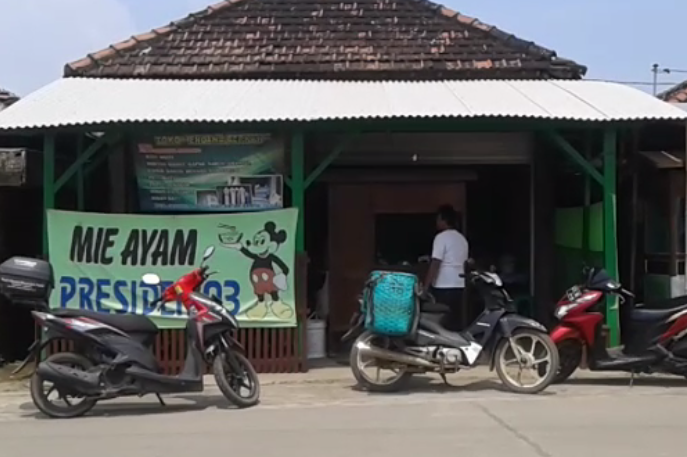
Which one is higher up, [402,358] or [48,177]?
[48,177]

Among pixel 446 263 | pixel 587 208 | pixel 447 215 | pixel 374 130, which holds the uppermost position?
pixel 374 130

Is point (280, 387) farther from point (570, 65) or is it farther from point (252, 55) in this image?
point (570, 65)

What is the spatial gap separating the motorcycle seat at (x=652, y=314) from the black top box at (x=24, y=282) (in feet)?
18.9

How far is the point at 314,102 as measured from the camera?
38.3ft

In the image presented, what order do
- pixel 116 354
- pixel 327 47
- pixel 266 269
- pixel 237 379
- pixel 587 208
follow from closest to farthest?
1. pixel 116 354
2. pixel 237 379
3. pixel 266 269
4. pixel 587 208
5. pixel 327 47

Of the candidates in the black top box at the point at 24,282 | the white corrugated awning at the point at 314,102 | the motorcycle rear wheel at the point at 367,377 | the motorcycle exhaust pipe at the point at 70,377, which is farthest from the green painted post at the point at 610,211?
the black top box at the point at 24,282

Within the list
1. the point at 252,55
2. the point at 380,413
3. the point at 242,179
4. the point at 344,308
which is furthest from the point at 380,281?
the point at 252,55

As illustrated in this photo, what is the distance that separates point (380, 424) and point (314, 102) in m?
4.55

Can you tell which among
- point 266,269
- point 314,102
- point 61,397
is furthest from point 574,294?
point 61,397

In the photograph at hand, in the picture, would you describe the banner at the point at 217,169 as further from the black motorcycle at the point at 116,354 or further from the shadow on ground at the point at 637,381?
the shadow on ground at the point at 637,381

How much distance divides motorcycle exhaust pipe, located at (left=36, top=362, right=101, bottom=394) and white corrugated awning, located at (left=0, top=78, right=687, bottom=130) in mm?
2991

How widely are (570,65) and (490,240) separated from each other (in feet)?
8.52

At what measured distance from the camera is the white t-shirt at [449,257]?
1117 centimetres

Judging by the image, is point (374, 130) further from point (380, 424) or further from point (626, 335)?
point (380, 424)
